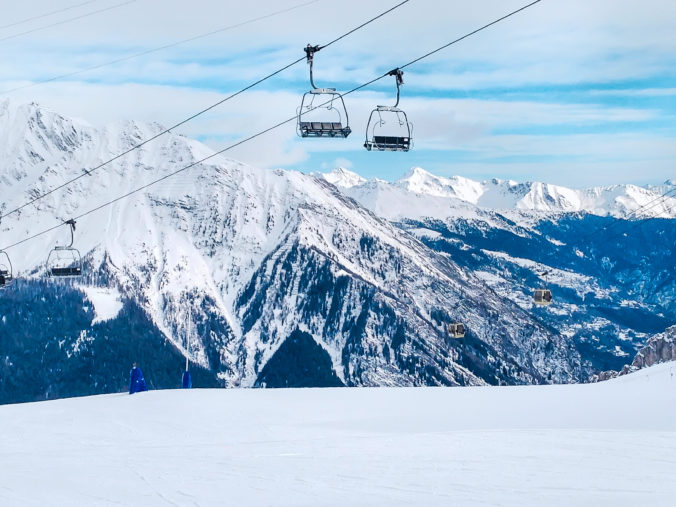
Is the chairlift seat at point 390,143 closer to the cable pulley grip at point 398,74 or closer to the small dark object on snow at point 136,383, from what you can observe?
the cable pulley grip at point 398,74

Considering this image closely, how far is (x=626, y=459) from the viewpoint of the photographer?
2634cm

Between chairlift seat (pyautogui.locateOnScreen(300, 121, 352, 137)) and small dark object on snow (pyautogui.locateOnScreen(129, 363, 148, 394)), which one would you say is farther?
small dark object on snow (pyautogui.locateOnScreen(129, 363, 148, 394))

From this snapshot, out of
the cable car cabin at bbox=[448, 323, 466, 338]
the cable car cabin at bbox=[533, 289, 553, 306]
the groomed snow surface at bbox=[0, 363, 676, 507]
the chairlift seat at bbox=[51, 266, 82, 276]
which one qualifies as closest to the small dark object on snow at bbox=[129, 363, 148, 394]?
the groomed snow surface at bbox=[0, 363, 676, 507]

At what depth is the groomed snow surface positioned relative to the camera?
2247 centimetres

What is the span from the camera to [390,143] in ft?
102

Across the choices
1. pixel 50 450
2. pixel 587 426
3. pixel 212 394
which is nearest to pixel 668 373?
pixel 587 426

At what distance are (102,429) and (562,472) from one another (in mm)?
19414

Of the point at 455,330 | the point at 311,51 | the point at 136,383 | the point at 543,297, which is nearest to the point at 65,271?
the point at 136,383

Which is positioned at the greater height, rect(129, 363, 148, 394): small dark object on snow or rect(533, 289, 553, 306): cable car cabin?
rect(129, 363, 148, 394): small dark object on snow

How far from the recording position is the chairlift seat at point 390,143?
3080 cm

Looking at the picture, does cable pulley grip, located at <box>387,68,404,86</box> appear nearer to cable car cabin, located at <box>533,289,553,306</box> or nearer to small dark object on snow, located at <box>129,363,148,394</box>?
small dark object on snow, located at <box>129,363,148,394</box>

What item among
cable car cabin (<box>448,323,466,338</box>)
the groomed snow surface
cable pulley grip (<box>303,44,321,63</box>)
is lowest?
cable car cabin (<box>448,323,466,338</box>)

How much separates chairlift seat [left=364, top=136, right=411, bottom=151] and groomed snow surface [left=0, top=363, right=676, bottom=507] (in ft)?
31.7

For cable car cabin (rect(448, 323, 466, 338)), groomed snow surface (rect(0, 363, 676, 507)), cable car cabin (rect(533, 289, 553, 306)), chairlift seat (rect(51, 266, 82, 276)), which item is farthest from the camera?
cable car cabin (rect(448, 323, 466, 338))
